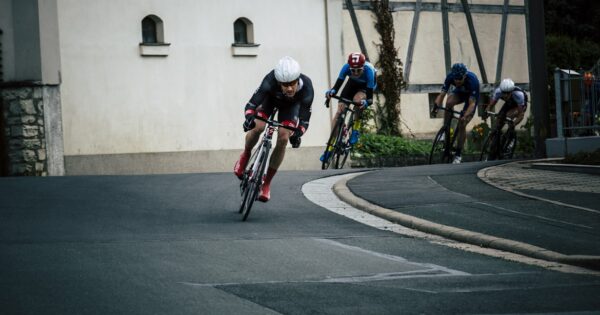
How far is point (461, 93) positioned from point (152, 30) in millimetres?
7328

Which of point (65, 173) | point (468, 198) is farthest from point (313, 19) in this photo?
point (468, 198)

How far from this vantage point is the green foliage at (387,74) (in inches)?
1127

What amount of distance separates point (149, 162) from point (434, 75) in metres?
9.26

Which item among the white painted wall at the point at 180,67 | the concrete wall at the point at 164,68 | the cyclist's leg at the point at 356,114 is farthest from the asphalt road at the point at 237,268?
the white painted wall at the point at 180,67

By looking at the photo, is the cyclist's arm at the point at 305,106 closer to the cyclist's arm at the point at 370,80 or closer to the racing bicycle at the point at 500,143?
the cyclist's arm at the point at 370,80

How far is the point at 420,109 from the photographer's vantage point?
29.7 metres

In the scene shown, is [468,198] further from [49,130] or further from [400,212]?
[49,130]

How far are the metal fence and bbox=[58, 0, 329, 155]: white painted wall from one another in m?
7.38

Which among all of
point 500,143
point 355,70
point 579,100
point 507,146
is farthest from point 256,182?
point 507,146

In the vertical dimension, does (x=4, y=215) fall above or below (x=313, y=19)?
below

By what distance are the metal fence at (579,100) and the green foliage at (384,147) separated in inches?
267

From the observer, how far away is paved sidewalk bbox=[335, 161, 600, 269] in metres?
10.2

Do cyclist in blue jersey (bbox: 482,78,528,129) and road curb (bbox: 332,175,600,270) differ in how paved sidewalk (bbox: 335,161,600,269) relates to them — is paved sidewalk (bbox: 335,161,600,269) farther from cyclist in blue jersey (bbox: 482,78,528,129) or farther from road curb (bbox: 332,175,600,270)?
cyclist in blue jersey (bbox: 482,78,528,129)

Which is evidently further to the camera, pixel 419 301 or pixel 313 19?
pixel 313 19
